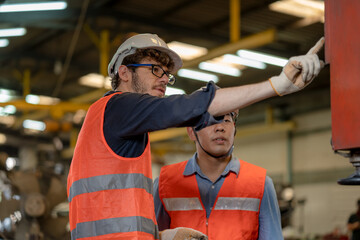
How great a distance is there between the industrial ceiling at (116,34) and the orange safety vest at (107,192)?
19.5 ft

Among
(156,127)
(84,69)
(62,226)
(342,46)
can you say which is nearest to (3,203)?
(62,226)

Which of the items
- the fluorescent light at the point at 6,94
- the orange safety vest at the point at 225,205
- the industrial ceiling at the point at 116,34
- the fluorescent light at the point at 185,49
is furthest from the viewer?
the fluorescent light at the point at 6,94

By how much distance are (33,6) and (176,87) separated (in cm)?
648

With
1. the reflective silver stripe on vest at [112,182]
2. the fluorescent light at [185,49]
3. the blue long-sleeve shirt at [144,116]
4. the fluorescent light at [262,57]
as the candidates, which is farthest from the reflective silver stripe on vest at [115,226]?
the fluorescent light at [185,49]

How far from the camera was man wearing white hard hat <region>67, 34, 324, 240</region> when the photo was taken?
1929 millimetres

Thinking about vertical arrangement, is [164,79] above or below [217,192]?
above

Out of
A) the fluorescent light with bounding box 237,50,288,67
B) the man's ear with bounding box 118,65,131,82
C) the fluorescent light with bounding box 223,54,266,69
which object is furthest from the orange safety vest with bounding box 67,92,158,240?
the fluorescent light with bounding box 223,54,266,69

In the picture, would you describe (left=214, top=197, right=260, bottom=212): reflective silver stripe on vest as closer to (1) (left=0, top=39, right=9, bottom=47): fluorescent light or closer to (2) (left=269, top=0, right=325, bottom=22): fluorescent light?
(2) (left=269, top=0, right=325, bottom=22): fluorescent light

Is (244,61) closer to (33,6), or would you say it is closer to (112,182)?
(33,6)

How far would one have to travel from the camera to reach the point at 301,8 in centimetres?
1052

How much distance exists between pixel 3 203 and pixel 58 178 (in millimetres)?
977

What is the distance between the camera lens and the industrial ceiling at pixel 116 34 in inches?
396

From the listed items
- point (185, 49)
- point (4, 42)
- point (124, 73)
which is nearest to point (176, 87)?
point (185, 49)

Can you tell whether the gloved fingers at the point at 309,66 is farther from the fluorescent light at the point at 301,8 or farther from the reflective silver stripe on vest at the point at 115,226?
the fluorescent light at the point at 301,8
